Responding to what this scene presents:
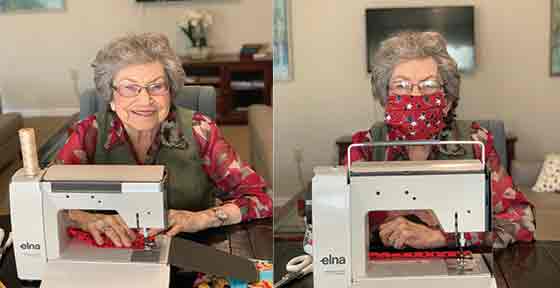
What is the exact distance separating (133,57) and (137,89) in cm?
8

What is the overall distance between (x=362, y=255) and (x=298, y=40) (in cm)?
82

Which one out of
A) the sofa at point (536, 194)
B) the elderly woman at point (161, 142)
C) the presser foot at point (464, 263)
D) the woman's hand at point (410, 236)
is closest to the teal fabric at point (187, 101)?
the elderly woman at point (161, 142)

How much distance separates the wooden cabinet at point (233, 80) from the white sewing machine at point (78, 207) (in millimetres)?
413

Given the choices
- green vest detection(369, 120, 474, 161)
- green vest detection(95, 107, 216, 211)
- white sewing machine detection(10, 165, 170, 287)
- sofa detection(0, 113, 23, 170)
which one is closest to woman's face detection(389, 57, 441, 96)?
green vest detection(369, 120, 474, 161)

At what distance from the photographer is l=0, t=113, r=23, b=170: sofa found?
1864 millimetres

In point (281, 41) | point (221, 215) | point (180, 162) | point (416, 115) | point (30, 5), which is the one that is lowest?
point (221, 215)

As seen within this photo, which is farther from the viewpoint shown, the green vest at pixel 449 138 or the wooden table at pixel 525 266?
the green vest at pixel 449 138

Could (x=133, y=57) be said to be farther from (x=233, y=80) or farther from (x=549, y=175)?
(x=549, y=175)

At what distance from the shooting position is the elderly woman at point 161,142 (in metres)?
1.82

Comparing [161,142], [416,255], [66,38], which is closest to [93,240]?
[161,142]

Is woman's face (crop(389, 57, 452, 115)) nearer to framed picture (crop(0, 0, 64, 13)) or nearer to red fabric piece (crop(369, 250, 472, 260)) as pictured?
red fabric piece (crop(369, 250, 472, 260))

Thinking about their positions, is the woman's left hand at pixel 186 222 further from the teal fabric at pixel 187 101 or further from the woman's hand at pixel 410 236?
the woman's hand at pixel 410 236

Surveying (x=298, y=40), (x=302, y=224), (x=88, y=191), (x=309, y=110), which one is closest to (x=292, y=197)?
(x=302, y=224)

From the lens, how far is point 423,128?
189 cm
